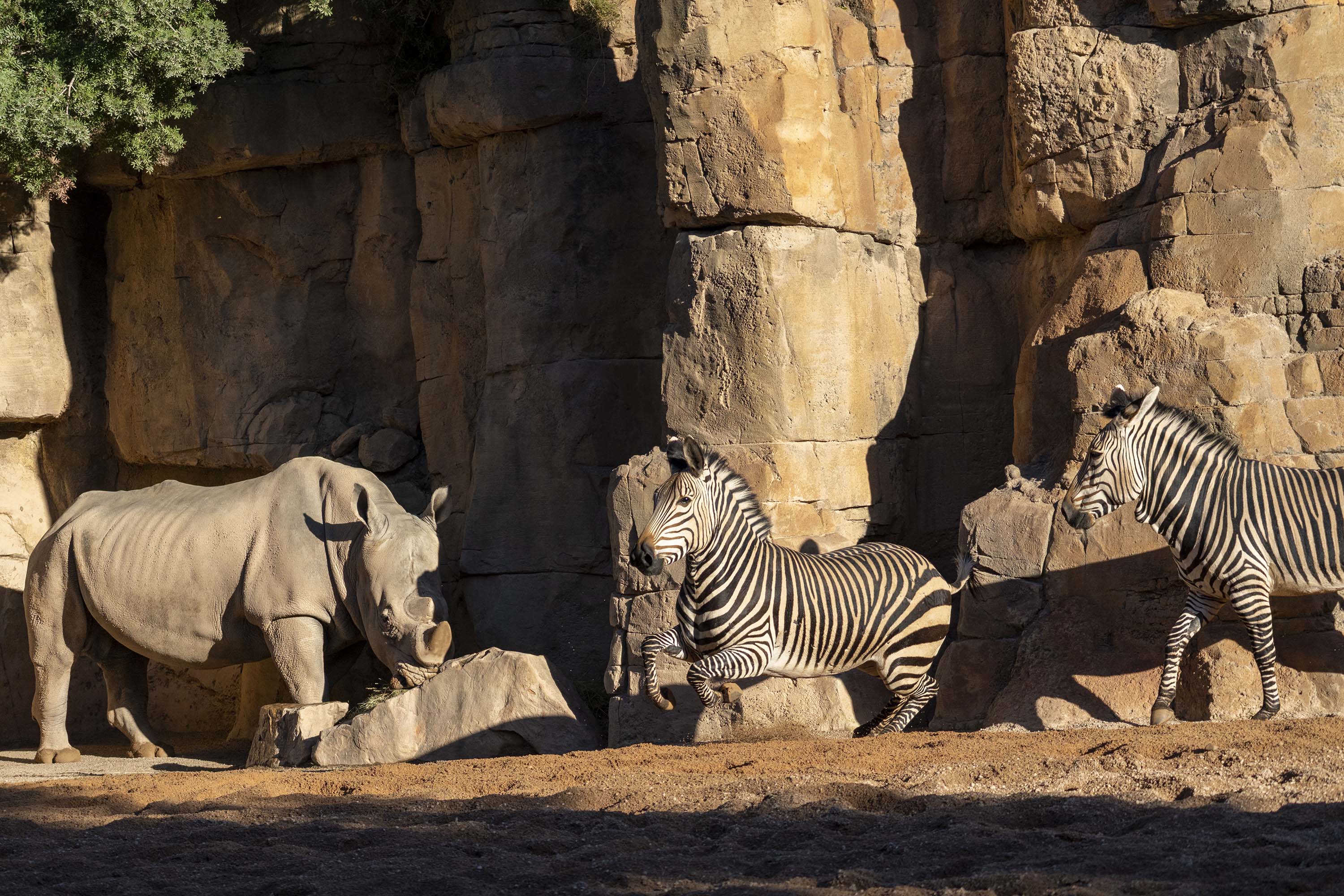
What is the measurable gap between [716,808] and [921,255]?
592 cm

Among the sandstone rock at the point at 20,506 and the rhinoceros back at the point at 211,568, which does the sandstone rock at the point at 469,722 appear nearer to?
the rhinoceros back at the point at 211,568

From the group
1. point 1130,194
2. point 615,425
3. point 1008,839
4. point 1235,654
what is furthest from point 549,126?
point 1008,839

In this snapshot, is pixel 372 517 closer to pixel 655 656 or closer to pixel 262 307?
pixel 655 656

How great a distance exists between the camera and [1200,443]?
791 cm

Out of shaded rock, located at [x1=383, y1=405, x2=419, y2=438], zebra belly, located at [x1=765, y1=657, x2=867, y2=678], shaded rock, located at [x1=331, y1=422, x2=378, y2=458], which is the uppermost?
shaded rock, located at [x1=383, y1=405, x2=419, y2=438]

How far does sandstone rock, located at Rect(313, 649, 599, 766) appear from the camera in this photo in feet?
30.8

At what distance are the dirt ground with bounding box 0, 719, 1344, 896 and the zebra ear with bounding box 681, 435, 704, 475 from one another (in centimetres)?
156

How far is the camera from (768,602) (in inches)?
326

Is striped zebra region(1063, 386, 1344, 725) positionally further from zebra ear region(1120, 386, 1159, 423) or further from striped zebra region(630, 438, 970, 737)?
striped zebra region(630, 438, 970, 737)

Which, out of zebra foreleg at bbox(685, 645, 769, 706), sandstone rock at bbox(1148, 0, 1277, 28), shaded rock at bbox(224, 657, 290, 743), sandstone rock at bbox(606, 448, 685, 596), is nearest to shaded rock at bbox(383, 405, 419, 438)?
shaded rock at bbox(224, 657, 290, 743)

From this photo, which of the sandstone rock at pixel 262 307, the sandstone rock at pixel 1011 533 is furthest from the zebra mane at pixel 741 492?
the sandstone rock at pixel 262 307

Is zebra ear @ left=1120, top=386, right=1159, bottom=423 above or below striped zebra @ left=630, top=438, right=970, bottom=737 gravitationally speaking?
above

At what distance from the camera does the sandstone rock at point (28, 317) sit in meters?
13.8

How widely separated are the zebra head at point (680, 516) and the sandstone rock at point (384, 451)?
18.6ft
